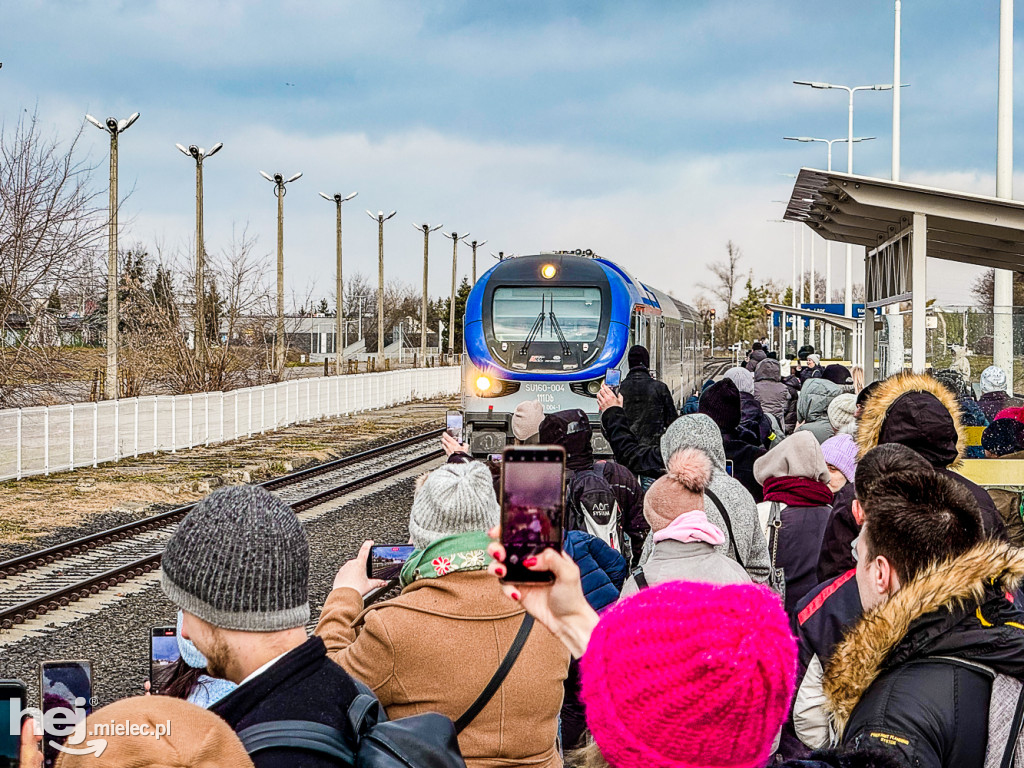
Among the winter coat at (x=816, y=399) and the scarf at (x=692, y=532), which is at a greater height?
the winter coat at (x=816, y=399)

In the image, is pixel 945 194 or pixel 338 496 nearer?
pixel 945 194

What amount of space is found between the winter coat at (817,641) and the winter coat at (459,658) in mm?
692

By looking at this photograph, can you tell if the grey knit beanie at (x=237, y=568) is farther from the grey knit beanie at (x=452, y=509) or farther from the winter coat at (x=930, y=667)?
the winter coat at (x=930, y=667)

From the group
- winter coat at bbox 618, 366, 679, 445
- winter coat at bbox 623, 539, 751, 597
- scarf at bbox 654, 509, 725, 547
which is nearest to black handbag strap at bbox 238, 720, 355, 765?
winter coat at bbox 623, 539, 751, 597

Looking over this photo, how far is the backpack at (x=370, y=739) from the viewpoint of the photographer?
2.25m

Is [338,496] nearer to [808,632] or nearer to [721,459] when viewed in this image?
[721,459]

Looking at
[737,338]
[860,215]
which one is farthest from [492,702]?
[737,338]

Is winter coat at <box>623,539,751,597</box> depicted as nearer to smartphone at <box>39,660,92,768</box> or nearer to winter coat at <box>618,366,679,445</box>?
smartphone at <box>39,660,92,768</box>

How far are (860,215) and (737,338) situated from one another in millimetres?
81003

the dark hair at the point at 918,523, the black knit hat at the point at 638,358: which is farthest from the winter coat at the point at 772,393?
the dark hair at the point at 918,523

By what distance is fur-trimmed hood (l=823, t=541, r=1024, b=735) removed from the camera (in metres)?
2.67

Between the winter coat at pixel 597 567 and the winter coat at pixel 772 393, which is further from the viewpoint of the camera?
the winter coat at pixel 772 393

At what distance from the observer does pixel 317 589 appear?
11.2 meters

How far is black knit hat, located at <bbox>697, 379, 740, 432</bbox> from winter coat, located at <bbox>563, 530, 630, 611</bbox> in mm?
3362
